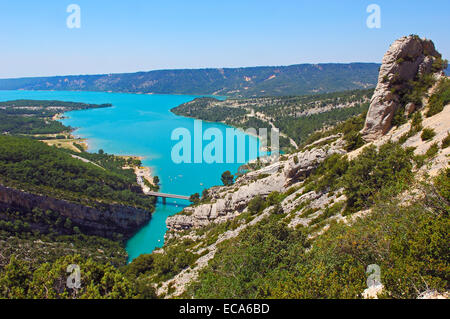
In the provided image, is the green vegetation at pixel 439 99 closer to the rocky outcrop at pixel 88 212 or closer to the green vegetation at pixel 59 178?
the rocky outcrop at pixel 88 212

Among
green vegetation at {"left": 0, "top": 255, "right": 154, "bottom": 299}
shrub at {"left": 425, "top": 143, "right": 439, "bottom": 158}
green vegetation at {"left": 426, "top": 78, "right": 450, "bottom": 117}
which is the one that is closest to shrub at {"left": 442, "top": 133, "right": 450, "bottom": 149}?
shrub at {"left": 425, "top": 143, "right": 439, "bottom": 158}

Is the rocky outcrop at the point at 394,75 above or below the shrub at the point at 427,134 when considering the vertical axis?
above

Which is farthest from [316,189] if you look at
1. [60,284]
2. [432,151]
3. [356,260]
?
[60,284]

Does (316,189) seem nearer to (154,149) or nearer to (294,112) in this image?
(154,149)

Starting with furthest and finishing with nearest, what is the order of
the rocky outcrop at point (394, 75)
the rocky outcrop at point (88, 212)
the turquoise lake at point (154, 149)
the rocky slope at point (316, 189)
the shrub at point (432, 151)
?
the turquoise lake at point (154, 149)
the rocky outcrop at point (88, 212)
the rocky outcrop at point (394, 75)
the rocky slope at point (316, 189)
the shrub at point (432, 151)

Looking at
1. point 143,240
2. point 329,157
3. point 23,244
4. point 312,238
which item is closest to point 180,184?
point 143,240

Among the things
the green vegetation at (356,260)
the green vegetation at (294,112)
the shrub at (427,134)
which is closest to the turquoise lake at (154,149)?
the green vegetation at (294,112)
